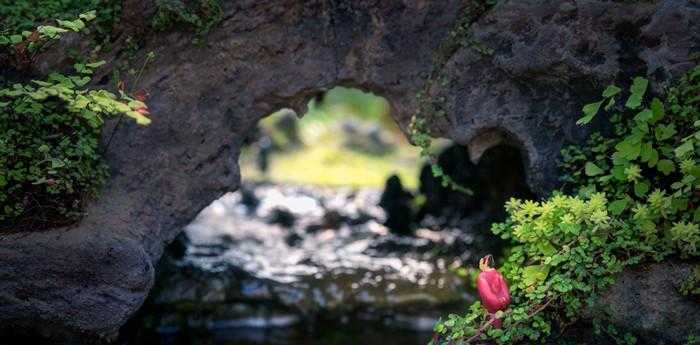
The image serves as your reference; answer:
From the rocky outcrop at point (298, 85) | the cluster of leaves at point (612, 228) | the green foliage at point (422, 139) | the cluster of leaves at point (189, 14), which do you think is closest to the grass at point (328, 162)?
the green foliage at point (422, 139)

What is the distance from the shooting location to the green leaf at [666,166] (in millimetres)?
4414

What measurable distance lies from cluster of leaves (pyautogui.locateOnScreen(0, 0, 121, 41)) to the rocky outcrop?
147mm

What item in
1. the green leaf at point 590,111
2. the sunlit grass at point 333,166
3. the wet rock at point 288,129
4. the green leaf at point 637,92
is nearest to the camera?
the green leaf at point 637,92

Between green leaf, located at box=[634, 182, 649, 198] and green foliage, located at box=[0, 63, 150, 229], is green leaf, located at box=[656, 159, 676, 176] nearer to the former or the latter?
green leaf, located at box=[634, 182, 649, 198]

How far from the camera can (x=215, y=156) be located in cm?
561

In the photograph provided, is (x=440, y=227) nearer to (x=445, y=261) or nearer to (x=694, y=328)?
(x=445, y=261)

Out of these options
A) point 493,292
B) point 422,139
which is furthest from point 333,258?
point 493,292

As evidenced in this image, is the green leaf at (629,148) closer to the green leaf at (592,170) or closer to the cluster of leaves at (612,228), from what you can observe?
the cluster of leaves at (612,228)

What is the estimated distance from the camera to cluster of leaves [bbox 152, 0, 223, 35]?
5.06 metres

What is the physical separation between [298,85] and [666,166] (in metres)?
2.97

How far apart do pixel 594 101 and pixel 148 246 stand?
3765 mm

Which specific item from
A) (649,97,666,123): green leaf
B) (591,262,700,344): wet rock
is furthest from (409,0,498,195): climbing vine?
(591,262,700,344): wet rock

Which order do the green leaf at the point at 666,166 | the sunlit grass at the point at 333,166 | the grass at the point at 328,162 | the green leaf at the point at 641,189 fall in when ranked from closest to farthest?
1. the green leaf at the point at 666,166
2. the green leaf at the point at 641,189
3. the sunlit grass at the point at 333,166
4. the grass at the point at 328,162

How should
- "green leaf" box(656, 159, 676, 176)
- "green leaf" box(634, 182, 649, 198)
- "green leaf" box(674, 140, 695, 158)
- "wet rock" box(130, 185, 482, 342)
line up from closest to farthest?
1. "green leaf" box(674, 140, 695, 158)
2. "green leaf" box(656, 159, 676, 176)
3. "green leaf" box(634, 182, 649, 198)
4. "wet rock" box(130, 185, 482, 342)
